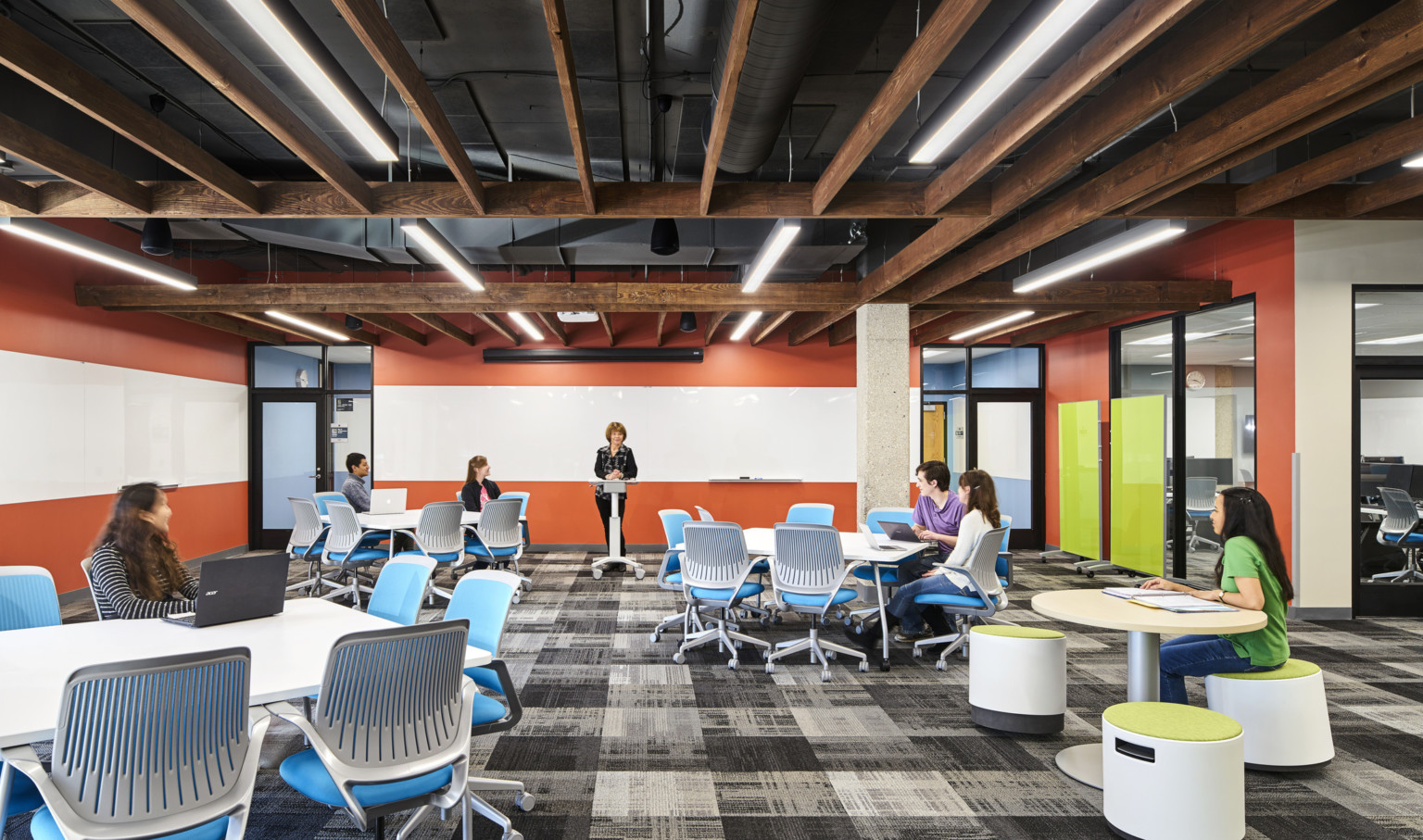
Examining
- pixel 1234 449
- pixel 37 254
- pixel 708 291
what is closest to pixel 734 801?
pixel 708 291

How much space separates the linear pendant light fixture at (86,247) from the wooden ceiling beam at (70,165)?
1051 millimetres

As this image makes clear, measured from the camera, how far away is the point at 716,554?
5277 millimetres

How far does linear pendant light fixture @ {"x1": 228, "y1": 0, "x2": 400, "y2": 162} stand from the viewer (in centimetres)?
251

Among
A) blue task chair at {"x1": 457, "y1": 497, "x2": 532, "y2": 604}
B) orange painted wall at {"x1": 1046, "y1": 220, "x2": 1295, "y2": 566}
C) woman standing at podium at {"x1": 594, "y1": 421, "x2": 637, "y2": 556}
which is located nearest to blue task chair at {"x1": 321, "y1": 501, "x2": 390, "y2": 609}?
blue task chair at {"x1": 457, "y1": 497, "x2": 532, "y2": 604}

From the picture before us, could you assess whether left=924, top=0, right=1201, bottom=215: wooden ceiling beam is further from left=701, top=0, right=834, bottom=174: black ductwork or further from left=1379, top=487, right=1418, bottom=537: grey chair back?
left=1379, top=487, right=1418, bottom=537: grey chair back

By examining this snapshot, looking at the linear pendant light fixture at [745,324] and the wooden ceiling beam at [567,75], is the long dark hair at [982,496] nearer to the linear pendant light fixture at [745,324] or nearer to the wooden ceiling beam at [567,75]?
the wooden ceiling beam at [567,75]

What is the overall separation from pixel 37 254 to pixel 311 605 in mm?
5969

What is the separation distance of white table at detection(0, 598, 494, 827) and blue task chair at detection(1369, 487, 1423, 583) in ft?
25.4

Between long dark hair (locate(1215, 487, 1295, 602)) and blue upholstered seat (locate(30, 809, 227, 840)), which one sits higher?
long dark hair (locate(1215, 487, 1295, 602))

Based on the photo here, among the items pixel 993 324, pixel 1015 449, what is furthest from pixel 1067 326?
pixel 1015 449

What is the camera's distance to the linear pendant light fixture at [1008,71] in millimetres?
2480

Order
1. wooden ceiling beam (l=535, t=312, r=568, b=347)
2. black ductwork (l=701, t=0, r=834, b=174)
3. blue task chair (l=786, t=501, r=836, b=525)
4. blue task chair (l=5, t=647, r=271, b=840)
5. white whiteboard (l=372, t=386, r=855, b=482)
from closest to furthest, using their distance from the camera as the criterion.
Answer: blue task chair (l=5, t=647, r=271, b=840) → black ductwork (l=701, t=0, r=834, b=174) → blue task chair (l=786, t=501, r=836, b=525) → wooden ceiling beam (l=535, t=312, r=568, b=347) → white whiteboard (l=372, t=386, r=855, b=482)

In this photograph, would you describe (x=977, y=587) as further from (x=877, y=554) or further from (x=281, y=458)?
(x=281, y=458)

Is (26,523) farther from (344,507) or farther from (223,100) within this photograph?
(223,100)
